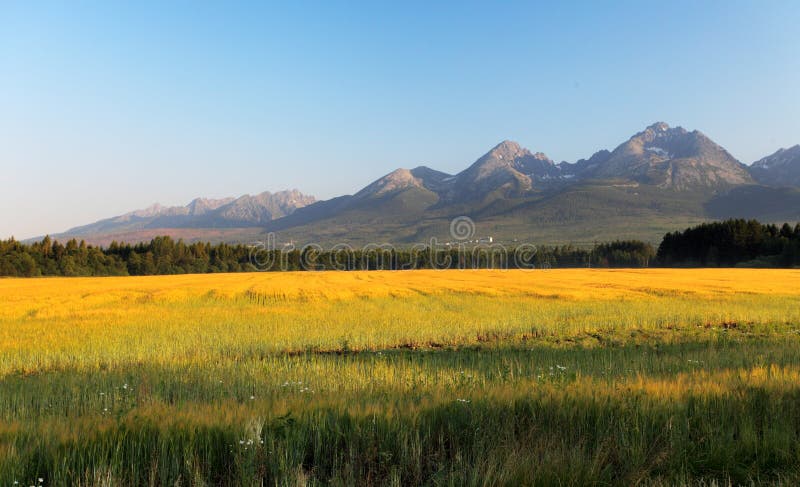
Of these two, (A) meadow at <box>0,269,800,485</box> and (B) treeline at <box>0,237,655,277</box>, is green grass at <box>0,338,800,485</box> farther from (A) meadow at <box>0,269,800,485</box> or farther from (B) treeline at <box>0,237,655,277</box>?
(B) treeline at <box>0,237,655,277</box>

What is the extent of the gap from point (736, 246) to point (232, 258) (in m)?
132

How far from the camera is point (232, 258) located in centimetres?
14612

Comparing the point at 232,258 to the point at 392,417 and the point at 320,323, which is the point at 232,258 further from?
the point at 392,417

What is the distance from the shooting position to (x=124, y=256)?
12712 centimetres

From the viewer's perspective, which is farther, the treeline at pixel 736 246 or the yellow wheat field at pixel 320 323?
the treeline at pixel 736 246

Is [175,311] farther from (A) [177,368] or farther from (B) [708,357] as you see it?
(B) [708,357]

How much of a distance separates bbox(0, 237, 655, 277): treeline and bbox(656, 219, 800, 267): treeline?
1166 cm

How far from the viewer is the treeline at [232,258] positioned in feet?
344

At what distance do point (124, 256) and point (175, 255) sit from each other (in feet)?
40.5

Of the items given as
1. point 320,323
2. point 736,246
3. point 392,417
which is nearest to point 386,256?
point 736,246

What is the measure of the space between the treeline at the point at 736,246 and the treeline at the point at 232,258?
11664mm

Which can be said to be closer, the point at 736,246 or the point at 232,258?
the point at 736,246

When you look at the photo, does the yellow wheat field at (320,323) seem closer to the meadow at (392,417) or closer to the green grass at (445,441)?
the meadow at (392,417)

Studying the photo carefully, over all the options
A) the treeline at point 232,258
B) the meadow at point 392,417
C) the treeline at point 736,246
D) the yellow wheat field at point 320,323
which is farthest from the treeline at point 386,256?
the meadow at point 392,417
